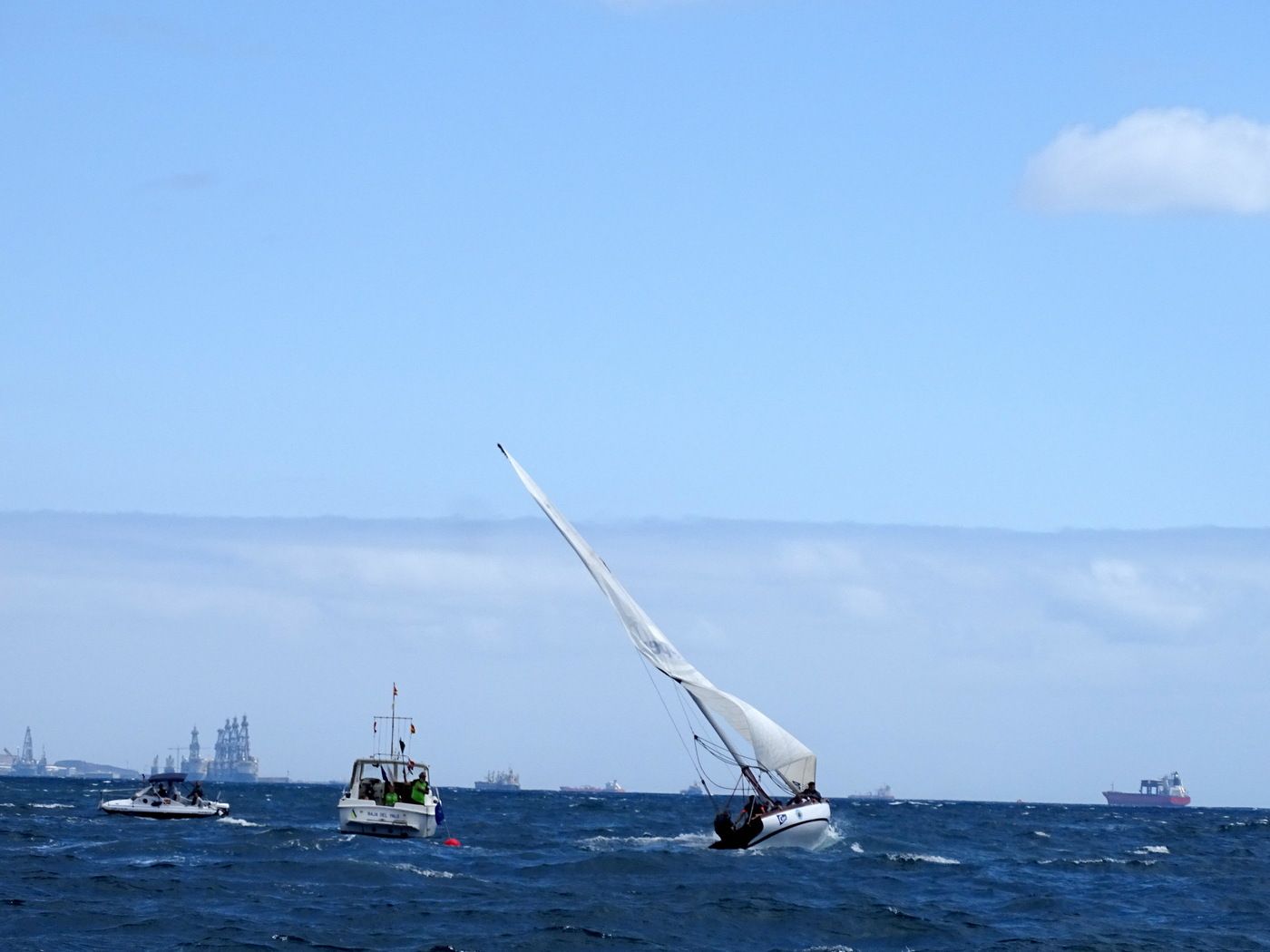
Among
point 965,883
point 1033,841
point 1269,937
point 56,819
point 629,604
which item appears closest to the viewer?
point 1269,937

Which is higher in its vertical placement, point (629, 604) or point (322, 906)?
point (629, 604)

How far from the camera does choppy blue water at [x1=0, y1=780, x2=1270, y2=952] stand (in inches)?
1409

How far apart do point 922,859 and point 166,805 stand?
112 feet

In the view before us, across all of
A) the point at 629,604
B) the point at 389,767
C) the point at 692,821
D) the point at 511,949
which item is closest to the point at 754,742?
the point at 629,604

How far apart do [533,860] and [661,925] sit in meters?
19.4

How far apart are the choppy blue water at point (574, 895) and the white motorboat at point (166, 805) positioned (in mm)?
3373

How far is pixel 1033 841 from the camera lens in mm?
90625

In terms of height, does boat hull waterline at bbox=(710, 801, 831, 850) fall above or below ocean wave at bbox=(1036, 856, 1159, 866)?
above

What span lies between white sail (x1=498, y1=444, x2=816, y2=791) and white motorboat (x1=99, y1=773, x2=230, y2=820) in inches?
1059

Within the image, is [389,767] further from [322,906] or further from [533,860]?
[322,906]

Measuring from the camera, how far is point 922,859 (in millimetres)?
65688

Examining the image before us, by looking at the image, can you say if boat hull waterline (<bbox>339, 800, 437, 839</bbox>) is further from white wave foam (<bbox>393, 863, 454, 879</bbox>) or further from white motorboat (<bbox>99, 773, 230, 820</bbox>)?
white motorboat (<bbox>99, 773, 230, 820</bbox>)

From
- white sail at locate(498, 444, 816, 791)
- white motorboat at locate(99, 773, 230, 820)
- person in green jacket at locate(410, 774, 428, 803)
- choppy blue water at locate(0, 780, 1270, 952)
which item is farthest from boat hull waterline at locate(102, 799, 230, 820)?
white sail at locate(498, 444, 816, 791)

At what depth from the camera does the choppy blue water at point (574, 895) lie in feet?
117
